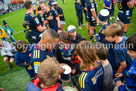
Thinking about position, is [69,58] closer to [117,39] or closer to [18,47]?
[117,39]

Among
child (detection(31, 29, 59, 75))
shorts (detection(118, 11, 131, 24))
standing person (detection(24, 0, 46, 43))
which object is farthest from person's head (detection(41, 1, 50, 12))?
shorts (detection(118, 11, 131, 24))

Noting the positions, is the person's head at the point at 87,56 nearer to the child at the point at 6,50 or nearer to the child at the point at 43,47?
the child at the point at 43,47

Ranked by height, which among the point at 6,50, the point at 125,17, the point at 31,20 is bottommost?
the point at 6,50

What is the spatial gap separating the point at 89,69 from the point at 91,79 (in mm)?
135

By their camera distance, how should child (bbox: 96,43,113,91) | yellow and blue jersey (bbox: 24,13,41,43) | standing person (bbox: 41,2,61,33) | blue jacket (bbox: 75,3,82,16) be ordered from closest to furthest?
child (bbox: 96,43,113,91) < yellow and blue jersey (bbox: 24,13,41,43) < standing person (bbox: 41,2,61,33) < blue jacket (bbox: 75,3,82,16)

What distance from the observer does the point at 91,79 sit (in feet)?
4.51

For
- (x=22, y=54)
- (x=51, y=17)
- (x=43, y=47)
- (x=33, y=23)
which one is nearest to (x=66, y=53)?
(x=43, y=47)

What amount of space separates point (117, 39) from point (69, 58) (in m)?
1.05

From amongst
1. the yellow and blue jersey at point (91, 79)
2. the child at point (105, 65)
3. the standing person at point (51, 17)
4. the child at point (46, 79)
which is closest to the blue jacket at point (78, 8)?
the standing person at point (51, 17)

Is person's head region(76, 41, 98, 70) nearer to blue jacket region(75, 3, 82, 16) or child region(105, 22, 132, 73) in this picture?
child region(105, 22, 132, 73)

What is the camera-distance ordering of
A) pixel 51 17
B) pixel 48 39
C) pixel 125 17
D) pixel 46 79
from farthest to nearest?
pixel 51 17 → pixel 125 17 → pixel 48 39 → pixel 46 79

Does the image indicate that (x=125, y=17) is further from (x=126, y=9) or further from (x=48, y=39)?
(x=48, y=39)

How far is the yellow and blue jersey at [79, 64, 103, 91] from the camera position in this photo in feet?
4.47

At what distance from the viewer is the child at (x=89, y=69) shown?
137 centimetres
